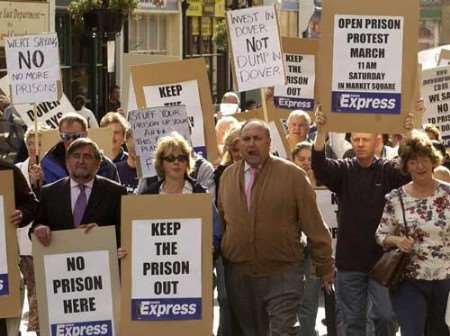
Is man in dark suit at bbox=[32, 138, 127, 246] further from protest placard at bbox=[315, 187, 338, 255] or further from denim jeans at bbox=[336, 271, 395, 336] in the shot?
protest placard at bbox=[315, 187, 338, 255]

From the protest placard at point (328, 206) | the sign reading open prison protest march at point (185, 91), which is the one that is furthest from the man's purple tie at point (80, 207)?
the protest placard at point (328, 206)

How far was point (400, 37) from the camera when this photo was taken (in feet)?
30.6

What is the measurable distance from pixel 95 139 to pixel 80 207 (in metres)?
3.42

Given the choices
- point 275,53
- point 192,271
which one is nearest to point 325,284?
point 192,271

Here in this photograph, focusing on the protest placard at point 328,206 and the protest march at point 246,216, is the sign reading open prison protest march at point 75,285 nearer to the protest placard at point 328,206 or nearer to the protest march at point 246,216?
the protest march at point 246,216

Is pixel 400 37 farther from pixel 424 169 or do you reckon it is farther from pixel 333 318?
pixel 333 318

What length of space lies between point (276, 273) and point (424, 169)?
110 centimetres

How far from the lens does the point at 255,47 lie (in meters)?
12.6

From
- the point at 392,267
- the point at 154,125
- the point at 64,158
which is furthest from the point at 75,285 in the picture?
the point at 154,125

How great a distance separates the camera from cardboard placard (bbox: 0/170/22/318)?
861 centimetres

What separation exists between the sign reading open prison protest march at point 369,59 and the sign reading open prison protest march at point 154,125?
1400 millimetres

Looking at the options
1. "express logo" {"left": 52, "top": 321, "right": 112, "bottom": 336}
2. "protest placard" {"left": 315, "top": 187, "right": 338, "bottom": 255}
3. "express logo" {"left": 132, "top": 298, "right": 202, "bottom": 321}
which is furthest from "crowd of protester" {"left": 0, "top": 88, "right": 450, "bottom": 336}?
"protest placard" {"left": 315, "top": 187, "right": 338, "bottom": 255}

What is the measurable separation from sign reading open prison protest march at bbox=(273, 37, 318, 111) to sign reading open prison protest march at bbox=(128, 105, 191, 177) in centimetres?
374

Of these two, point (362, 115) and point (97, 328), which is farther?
point (362, 115)
